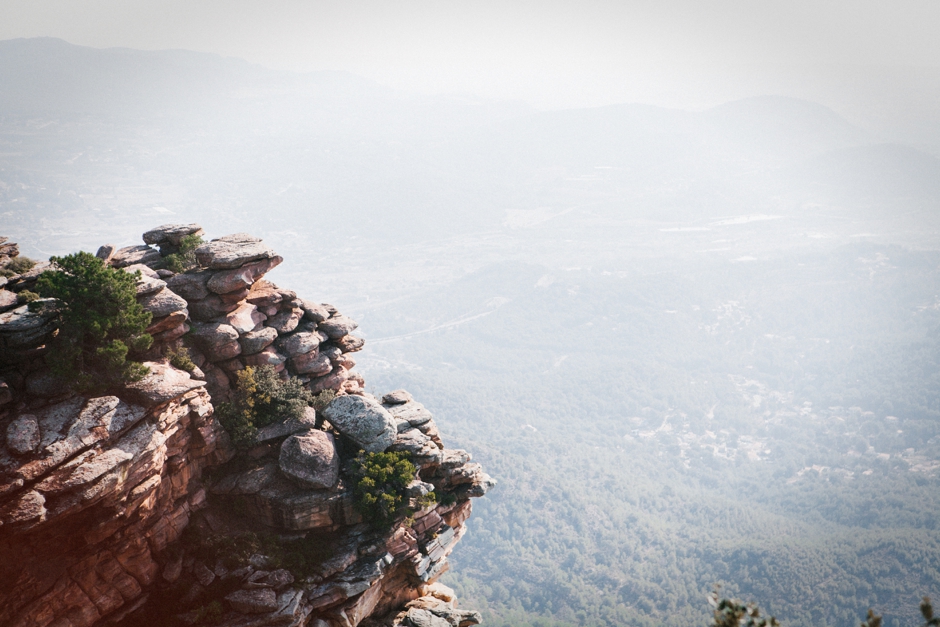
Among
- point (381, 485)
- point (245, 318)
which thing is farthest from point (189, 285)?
point (381, 485)

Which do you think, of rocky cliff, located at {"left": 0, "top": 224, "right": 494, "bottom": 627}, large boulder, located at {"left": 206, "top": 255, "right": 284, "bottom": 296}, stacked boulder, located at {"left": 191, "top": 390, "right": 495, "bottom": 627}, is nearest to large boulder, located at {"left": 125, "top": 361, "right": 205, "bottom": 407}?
rocky cliff, located at {"left": 0, "top": 224, "right": 494, "bottom": 627}

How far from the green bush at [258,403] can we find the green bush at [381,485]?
234 inches

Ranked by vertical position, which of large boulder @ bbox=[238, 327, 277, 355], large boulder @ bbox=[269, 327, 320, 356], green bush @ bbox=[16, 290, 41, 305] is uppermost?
green bush @ bbox=[16, 290, 41, 305]

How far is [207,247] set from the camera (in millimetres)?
41031

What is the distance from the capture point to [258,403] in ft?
129

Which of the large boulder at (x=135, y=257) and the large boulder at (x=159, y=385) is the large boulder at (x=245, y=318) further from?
the large boulder at (x=135, y=257)

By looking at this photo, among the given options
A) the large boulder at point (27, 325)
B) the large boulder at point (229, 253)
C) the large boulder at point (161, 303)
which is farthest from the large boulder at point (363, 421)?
the large boulder at point (27, 325)

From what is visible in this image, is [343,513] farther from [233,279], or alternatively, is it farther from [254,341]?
[233,279]

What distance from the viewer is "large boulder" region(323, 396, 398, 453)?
40.4 metres

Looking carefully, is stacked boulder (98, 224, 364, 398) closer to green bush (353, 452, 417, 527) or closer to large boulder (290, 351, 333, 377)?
large boulder (290, 351, 333, 377)

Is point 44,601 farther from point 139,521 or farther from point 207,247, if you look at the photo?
point 207,247

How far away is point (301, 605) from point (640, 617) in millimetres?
179267

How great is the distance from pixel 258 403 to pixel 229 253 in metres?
10.9

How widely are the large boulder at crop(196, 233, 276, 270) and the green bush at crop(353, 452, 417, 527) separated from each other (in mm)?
16240
